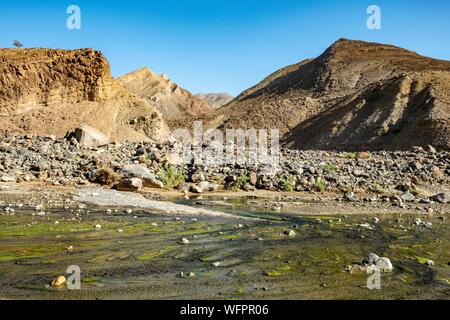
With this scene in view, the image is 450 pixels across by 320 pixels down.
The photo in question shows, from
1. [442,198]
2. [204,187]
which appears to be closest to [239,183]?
[204,187]

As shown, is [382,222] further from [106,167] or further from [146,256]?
[106,167]

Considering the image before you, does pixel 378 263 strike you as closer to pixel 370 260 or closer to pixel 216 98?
pixel 370 260

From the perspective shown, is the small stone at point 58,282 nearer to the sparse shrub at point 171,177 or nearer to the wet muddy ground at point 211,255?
the wet muddy ground at point 211,255

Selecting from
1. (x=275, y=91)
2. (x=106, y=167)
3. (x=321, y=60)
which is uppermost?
(x=321, y=60)

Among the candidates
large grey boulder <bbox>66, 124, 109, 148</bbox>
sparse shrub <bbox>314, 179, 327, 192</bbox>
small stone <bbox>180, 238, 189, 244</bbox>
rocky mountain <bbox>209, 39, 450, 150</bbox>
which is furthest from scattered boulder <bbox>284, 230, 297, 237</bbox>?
rocky mountain <bbox>209, 39, 450, 150</bbox>

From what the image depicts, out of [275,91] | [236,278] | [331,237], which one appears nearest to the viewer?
[236,278]

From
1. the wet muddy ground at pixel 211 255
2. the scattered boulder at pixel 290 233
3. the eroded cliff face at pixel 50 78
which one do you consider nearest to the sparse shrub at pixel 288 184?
the wet muddy ground at pixel 211 255

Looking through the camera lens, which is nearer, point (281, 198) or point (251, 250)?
point (251, 250)

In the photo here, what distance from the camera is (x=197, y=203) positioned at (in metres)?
11.4

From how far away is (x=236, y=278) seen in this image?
15.6ft

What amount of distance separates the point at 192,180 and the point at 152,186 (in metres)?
1.52

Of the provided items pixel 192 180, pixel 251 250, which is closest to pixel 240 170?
pixel 192 180

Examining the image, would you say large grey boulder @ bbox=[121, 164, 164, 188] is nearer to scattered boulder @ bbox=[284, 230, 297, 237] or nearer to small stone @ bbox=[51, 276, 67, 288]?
scattered boulder @ bbox=[284, 230, 297, 237]

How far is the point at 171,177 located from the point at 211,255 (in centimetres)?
875
